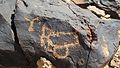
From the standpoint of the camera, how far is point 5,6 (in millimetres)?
2176

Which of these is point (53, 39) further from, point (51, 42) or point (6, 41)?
point (6, 41)

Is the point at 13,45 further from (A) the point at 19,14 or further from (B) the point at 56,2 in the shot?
(B) the point at 56,2

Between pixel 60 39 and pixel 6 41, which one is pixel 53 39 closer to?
pixel 60 39

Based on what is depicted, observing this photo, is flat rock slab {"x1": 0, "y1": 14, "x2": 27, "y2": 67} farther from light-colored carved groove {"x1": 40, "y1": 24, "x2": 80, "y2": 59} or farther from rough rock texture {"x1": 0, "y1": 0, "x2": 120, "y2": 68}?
light-colored carved groove {"x1": 40, "y1": 24, "x2": 80, "y2": 59}

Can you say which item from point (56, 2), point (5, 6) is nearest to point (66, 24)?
point (56, 2)

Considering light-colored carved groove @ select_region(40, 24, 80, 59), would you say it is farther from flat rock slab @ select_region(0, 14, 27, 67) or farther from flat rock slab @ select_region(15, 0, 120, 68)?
flat rock slab @ select_region(0, 14, 27, 67)

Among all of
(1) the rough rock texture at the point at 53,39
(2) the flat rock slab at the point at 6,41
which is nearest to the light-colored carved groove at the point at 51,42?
(1) the rough rock texture at the point at 53,39

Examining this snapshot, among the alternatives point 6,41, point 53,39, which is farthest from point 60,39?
point 6,41

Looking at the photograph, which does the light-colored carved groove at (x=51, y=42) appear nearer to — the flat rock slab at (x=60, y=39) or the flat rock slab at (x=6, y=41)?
the flat rock slab at (x=60, y=39)

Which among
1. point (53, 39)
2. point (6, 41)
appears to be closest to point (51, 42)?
point (53, 39)

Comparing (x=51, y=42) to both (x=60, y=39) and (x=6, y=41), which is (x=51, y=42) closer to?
(x=60, y=39)

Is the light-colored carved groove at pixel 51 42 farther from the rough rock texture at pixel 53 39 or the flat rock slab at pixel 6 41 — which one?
the flat rock slab at pixel 6 41

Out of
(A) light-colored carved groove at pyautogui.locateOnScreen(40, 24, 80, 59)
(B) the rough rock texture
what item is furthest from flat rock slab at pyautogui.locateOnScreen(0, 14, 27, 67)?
(A) light-colored carved groove at pyautogui.locateOnScreen(40, 24, 80, 59)

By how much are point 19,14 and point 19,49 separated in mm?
286
